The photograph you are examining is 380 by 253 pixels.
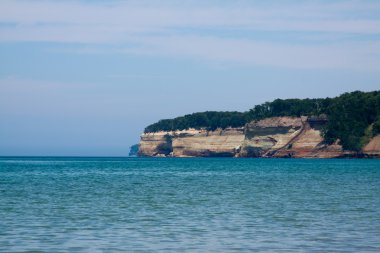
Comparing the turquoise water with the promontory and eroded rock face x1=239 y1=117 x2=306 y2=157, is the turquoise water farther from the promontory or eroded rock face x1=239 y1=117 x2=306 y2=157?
eroded rock face x1=239 y1=117 x2=306 y2=157

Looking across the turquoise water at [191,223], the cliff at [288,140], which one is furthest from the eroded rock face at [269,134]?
the turquoise water at [191,223]

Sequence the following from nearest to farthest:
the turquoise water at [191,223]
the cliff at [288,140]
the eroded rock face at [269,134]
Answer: the turquoise water at [191,223]
the cliff at [288,140]
the eroded rock face at [269,134]

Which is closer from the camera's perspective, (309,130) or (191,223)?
(191,223)

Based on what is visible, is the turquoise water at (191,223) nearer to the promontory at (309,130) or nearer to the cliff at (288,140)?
the promontory at (309,130)

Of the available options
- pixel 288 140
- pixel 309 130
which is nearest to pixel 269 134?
pixel 288 140

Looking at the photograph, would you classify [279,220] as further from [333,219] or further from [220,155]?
[220,155]

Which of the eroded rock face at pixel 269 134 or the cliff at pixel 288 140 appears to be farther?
the eroded rock face at pixel 269 134

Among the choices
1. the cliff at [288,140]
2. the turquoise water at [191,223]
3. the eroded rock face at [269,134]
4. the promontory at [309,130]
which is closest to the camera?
the turquoise water at [191,223]

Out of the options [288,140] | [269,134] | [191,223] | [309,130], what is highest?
[309,130]

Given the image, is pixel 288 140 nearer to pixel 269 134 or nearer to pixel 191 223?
pixel 269 134

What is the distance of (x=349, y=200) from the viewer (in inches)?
1580

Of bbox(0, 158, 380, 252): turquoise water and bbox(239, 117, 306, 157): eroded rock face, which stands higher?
bbox(239, 117, 306, 157): eroded rock face

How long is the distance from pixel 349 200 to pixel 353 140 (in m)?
111

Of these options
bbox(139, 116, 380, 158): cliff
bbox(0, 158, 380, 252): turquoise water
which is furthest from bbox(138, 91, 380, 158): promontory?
bbox(0, 158, 380, 252): turquoise water
